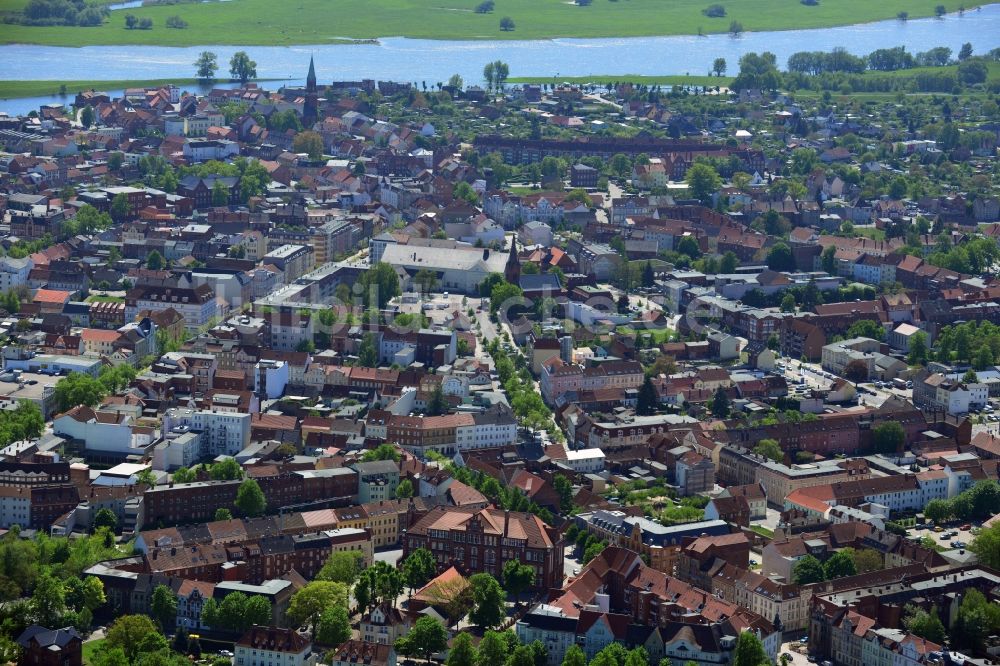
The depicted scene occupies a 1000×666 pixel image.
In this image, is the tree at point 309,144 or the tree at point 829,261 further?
the tree at point 309,144

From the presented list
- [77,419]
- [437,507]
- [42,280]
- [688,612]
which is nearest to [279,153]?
[42,280]

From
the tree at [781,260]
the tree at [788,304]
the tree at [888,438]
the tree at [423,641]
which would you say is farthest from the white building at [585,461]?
the tree at [781,260]

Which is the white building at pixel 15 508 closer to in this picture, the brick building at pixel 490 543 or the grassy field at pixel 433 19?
the brick building at pixel 490 543

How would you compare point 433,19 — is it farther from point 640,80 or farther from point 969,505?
point 969,505

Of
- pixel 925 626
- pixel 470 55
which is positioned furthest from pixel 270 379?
pixel 470 55

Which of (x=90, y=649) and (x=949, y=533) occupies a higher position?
(x=949, y=533)
